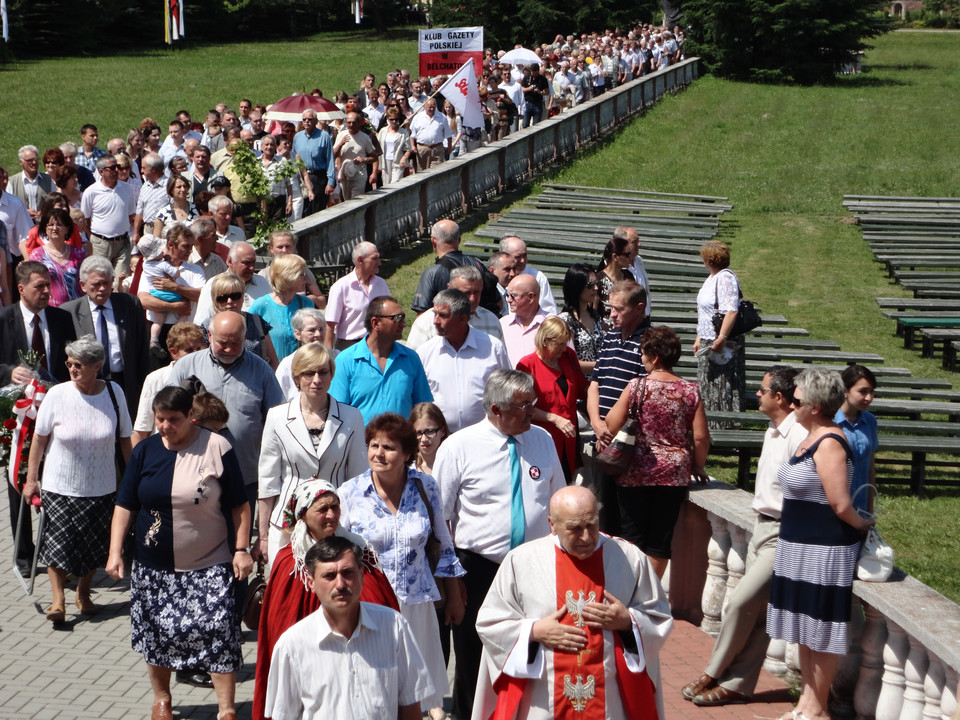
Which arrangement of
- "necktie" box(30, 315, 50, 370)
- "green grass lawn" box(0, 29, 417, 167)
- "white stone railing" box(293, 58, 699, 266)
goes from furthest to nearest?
"green grass lawn" box(0, 29, 417, 167), "white stone railing" box(293, 58, 699, 266), "necktie" box(30, 315, 50, 370)

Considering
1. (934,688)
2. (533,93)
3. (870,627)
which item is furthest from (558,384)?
(533,93)

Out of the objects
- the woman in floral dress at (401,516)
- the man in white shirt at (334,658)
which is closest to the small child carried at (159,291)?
the woman in floral dress at (401,516)

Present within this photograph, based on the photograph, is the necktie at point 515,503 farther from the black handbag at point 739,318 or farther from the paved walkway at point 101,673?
the black handbag at point 739,318

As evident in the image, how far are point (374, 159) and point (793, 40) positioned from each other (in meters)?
34.6

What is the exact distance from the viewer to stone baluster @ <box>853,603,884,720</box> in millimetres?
6305

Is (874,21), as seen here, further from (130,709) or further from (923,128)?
(130,709)

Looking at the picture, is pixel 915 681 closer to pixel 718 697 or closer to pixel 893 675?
pixel 893 675

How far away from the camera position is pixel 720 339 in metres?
11.3

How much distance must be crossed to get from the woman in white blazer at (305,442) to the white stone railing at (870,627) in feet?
7.63

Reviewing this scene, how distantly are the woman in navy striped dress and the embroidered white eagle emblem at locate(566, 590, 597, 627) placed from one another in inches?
63.9

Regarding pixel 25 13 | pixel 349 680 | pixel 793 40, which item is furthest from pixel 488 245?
pixel 25 13

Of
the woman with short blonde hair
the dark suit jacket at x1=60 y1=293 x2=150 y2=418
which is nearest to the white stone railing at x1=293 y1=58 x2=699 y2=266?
the dark suit jacket at x1=60 y1=293 x2=150 y2=418

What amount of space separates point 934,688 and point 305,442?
134 inches

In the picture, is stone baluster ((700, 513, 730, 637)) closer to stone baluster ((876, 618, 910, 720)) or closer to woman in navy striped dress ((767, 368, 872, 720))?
woman in navy striped dress ((767, 368, 872, 720))
